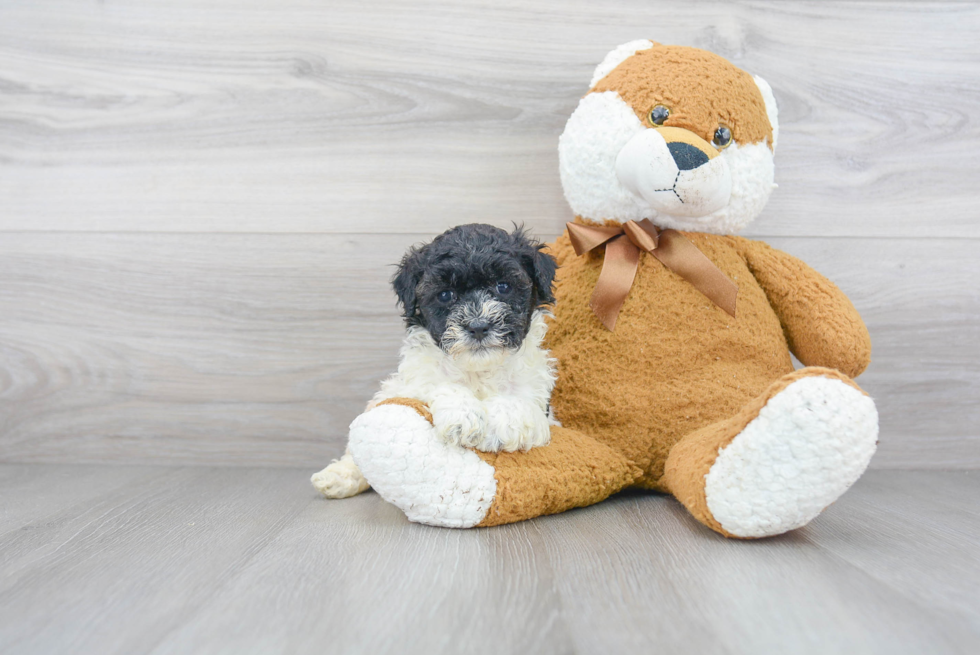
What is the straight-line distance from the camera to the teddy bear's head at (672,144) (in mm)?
1046

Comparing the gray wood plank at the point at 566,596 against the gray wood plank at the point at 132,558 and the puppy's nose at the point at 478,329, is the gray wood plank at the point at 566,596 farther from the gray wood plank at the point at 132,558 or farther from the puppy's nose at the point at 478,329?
the puppy's nose at the point at 478,329

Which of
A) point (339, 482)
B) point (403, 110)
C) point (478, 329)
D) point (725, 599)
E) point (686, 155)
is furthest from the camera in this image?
point (403, 110)

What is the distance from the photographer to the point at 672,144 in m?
1.03

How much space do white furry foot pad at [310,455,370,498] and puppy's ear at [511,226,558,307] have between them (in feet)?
1.45

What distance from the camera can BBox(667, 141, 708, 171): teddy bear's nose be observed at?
1027 millimetres

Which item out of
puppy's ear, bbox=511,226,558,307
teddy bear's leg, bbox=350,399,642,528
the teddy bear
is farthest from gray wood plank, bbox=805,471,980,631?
puppy's ear, bbox=511,226,558,307

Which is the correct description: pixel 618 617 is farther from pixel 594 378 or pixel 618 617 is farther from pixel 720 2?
pixel 720 2

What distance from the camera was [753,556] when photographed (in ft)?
2.75

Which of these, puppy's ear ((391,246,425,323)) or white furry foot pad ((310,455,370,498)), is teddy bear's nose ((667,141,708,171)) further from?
white furry foot pad ((310,455,370,498))

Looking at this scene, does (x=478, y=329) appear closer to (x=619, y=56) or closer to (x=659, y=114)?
(x=659, y=114)

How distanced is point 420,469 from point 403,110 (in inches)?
32.7

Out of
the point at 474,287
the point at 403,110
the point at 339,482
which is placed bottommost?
the point at 339,482

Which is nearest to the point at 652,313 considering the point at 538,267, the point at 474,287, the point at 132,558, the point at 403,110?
the point at 538,267

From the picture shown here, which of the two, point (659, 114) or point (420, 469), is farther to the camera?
point (659, 114)
